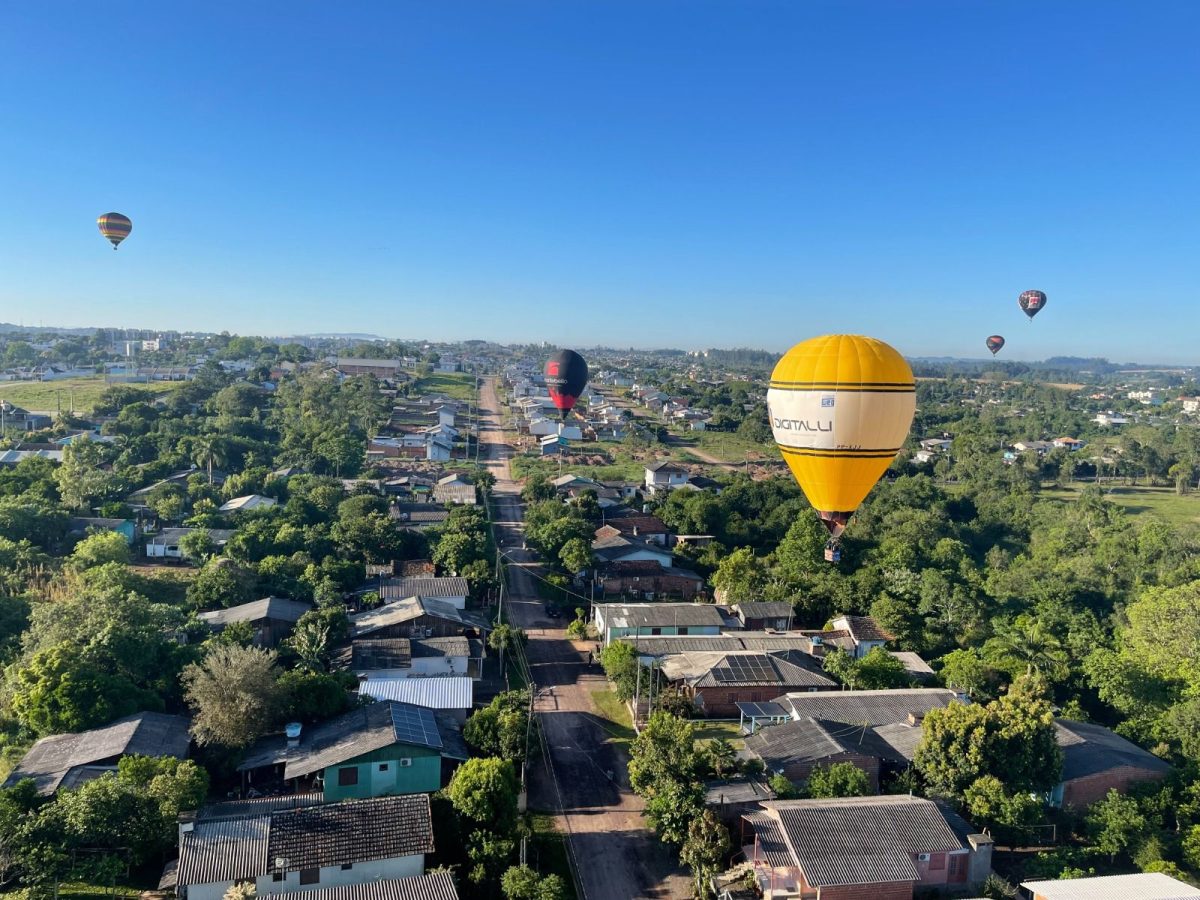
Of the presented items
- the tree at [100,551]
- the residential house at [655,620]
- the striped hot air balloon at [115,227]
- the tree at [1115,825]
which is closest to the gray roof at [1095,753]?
the tree at [1115,825]

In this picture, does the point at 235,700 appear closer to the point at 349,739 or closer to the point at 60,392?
the point at 349,739

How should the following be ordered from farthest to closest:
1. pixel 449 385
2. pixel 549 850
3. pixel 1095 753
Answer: pixel 449 385 < pixel 1095 753 < pixel 549 850

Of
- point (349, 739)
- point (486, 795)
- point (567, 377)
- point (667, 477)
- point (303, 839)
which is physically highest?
point (567, 377)

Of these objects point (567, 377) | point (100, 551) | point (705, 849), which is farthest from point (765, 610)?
point (100, 551)

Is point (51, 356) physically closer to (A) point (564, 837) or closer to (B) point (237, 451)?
(B) point (237, 451)

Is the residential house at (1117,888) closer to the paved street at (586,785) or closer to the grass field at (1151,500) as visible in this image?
the paved street at (586,785)

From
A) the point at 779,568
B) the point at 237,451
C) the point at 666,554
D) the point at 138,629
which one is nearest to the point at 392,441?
the point at 237,451

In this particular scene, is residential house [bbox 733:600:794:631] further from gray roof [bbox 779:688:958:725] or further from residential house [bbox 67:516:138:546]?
residential house [bbox 67:516:138:546]

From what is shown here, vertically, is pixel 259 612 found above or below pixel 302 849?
above
